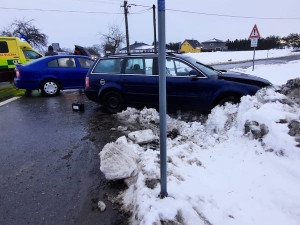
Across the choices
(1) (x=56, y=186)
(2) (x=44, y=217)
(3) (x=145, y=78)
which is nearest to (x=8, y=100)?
(3) (x=145, y=78)

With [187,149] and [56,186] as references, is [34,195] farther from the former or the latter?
[187,149]

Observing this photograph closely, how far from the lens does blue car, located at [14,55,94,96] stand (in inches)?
372

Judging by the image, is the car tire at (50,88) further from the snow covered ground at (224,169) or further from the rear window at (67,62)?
the snow covered ground at (224,169)

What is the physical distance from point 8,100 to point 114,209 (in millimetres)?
8317

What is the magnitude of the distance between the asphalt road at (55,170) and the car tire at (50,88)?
2.75 meters

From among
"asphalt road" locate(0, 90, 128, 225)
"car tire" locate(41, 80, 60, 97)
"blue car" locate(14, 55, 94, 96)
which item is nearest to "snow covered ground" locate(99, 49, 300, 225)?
"asphalt road" locate(0, 90, 128, 225)

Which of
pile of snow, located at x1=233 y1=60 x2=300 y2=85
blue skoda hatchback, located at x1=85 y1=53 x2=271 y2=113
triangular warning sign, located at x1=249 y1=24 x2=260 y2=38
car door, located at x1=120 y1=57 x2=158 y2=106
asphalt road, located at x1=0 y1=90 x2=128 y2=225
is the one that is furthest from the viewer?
triangular warning sign, located at x1=249 y1=24 x2=260 y2=38

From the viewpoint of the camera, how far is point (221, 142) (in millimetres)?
4285

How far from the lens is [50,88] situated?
32.3 ft

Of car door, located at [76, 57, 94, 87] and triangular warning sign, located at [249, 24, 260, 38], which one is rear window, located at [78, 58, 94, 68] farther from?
triangular warning sign, located at [249, 24, 260, 38]

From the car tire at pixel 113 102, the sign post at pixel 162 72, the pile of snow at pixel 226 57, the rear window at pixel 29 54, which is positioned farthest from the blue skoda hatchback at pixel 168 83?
the pile of snow at pixel 226 57

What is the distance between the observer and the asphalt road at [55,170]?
2863 mm

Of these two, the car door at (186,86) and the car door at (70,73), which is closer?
the car door at (186,86)

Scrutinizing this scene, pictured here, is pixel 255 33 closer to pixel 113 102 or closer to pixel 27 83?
pixel 113 102
